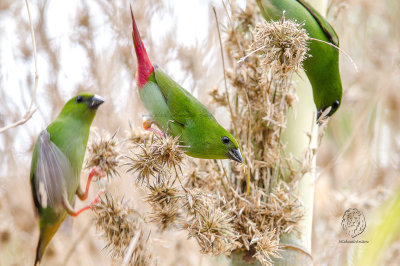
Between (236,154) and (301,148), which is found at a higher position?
(301,148)

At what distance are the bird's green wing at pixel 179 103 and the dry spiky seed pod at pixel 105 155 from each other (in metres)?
0.18

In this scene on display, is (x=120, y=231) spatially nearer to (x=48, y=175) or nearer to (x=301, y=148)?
(x=48, y=175)

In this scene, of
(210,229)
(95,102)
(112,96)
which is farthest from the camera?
(112,96)

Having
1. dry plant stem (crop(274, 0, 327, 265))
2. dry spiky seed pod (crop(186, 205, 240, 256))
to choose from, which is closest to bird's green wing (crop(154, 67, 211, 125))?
dry spiky seed pod (crop(186, 205, 240, 256))

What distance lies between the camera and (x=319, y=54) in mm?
1208

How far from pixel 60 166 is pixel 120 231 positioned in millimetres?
248

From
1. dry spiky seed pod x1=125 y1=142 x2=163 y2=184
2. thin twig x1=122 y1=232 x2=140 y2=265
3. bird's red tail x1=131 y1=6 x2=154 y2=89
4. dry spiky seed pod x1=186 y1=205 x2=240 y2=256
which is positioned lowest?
thin twig x1=122 y1=232 x2=140 y2=265

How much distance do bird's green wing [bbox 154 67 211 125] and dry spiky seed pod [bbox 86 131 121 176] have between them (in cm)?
18

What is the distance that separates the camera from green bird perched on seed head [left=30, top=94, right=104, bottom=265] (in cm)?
110

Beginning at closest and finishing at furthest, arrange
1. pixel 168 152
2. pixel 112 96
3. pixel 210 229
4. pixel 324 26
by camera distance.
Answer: pixel 168 152
pixel 210 229
pixel 324 26
pixel 112 96

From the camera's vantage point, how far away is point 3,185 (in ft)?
8.39

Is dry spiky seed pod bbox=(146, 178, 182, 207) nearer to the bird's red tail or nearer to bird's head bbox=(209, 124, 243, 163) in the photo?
bird's head bbox=(209, 124, 243, 163)
